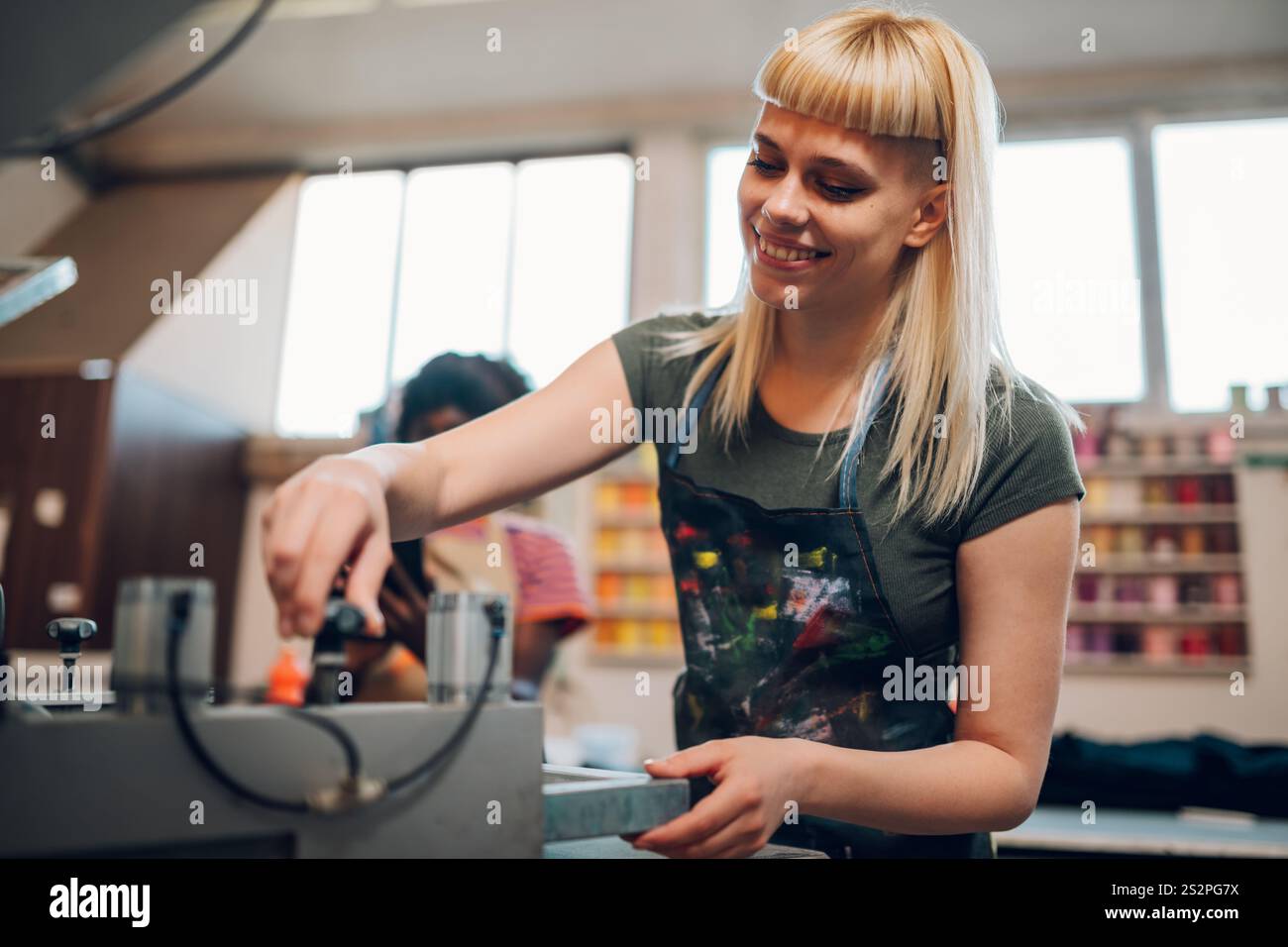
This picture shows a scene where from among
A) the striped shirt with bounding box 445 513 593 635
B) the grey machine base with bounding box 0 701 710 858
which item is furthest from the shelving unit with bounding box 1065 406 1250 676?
the grey machine base with bounding box 0 701 710 858

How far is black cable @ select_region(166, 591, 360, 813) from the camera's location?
1.47 ft

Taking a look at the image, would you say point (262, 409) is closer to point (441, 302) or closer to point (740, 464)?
point (441, 302)

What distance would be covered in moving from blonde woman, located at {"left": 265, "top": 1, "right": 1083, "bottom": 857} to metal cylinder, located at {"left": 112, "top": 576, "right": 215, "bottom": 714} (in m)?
0.22

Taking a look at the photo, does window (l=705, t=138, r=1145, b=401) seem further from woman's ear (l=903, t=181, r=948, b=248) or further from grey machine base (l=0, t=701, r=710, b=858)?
grey machine base (l=0, t=701, r=710, b=858)

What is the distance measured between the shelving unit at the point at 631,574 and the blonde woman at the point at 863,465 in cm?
293

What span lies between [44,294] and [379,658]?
38.5 inches

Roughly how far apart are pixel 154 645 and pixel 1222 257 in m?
4.37

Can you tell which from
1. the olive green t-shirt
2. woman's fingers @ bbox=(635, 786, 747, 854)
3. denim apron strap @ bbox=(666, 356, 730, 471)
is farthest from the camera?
denim apron strap @ bbox=(666, 356, 730, 471)

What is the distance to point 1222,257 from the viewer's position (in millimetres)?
3939

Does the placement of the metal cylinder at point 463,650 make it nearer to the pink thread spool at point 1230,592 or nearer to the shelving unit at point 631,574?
the shelving unit at point 631,574

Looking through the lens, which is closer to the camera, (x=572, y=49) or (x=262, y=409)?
(x=572, y=49)

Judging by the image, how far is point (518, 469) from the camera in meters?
0.83

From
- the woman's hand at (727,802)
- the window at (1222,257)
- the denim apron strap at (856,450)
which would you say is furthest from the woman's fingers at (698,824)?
the window at (1222,257)
